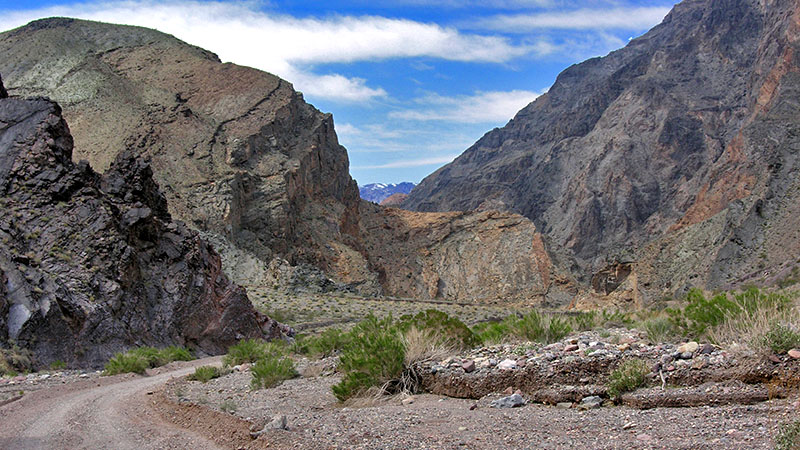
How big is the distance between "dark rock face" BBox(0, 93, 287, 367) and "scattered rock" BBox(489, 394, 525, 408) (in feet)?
50.1

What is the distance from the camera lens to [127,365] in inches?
669

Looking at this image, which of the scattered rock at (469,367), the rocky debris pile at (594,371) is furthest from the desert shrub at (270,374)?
the scattered rock at (469,367)

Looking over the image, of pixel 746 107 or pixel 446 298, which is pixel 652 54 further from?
pixel 446 298

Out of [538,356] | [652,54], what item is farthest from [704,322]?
[652,54]

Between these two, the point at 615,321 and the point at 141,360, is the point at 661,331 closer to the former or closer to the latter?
the point at 615,321

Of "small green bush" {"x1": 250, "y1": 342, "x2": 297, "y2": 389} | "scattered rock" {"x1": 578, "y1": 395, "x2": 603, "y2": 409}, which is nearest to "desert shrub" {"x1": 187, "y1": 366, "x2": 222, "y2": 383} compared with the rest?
"small green bush" {"x1": 250, "y1": 342, "x2": 297, "y2": 389}

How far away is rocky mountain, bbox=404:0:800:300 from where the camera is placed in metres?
54.3

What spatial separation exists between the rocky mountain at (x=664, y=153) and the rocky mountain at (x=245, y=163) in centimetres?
1454

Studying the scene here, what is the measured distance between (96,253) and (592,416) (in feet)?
69.2

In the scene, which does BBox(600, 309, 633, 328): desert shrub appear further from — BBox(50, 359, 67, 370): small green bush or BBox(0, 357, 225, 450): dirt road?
BBox(50, 359, 67, 370): small green bush

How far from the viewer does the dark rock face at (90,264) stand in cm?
1922

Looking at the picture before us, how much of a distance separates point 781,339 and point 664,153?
13143cm

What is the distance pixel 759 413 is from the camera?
6.16 metres

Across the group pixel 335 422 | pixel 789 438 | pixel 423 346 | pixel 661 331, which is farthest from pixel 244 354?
pixel 789 438
